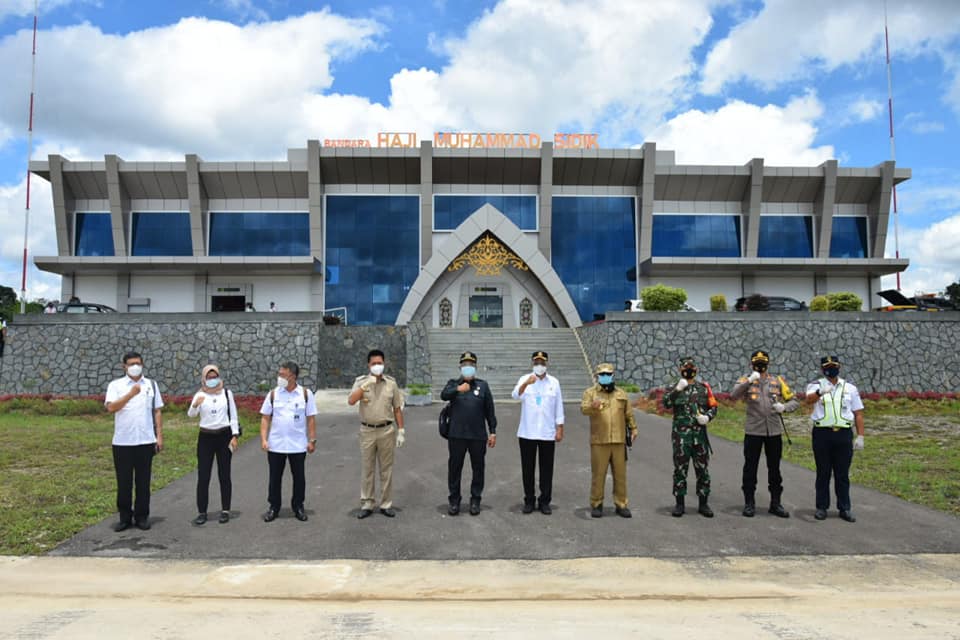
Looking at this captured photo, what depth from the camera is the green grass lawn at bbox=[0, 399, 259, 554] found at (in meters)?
6.49

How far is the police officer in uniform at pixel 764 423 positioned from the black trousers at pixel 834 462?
0.44m

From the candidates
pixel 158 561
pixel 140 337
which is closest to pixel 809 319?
pixel 158 561

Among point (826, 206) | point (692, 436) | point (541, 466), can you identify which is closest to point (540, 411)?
point (541, 466)

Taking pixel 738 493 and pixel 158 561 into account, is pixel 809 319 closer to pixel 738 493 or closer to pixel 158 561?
pixel 738 493

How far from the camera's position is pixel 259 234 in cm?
2950

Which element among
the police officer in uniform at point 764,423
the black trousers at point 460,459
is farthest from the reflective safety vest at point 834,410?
the black trousers at point 460,459

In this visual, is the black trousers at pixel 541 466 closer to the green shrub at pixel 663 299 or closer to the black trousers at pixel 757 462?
the black trousers at pixel 757 462

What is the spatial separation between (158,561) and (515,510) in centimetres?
378

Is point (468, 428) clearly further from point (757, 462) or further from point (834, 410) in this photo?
point (834, 410)

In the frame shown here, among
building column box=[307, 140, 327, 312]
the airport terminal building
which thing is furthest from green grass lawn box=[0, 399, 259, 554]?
the airport terminal building

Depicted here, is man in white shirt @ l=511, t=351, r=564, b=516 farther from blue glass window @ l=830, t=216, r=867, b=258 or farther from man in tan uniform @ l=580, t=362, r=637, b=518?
blue glass window @ l=830, t=216, r=867, b=258

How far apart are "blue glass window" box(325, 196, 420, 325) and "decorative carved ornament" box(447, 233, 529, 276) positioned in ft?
7.96

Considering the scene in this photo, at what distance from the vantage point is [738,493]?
26.2 feet

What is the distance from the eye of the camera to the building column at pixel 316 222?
28211 mm
